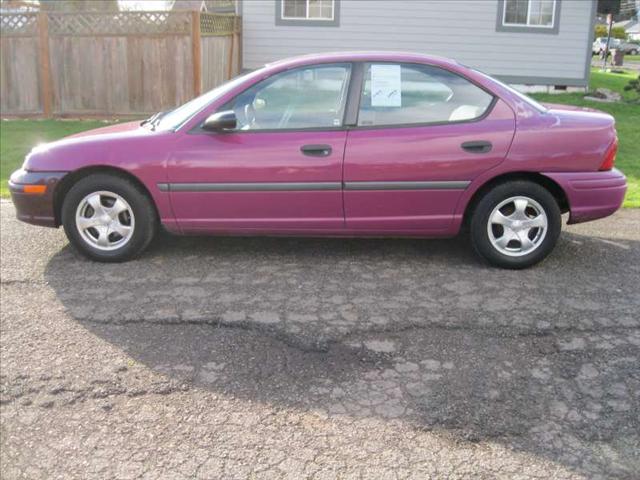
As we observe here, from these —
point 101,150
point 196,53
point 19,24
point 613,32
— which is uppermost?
point 613,32

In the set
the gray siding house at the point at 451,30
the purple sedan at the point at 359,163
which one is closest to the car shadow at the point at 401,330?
the purple sedan at the point at 359,163

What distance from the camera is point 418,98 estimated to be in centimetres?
533

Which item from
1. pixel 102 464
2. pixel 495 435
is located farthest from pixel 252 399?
pixel 495 435

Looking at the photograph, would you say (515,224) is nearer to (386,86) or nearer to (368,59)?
(386,86)

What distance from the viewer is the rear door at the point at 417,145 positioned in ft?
17.0

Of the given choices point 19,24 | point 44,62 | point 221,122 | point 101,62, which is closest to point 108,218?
point 221,122

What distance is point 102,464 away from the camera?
3.00 metres

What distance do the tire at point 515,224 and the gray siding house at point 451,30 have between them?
37.5 feet

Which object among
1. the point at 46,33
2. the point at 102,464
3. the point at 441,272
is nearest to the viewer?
the point at 102,464

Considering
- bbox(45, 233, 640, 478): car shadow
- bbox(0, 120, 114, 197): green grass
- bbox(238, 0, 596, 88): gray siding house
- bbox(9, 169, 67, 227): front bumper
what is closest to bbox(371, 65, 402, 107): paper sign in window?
bbox(45, 233, 640, 478): car shadow

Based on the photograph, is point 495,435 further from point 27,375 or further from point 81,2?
point 81,2

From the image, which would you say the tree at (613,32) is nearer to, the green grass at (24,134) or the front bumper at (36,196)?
the green grass at (24,134)

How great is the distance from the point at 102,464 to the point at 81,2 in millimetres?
32016

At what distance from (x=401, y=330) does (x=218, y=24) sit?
11.7m
